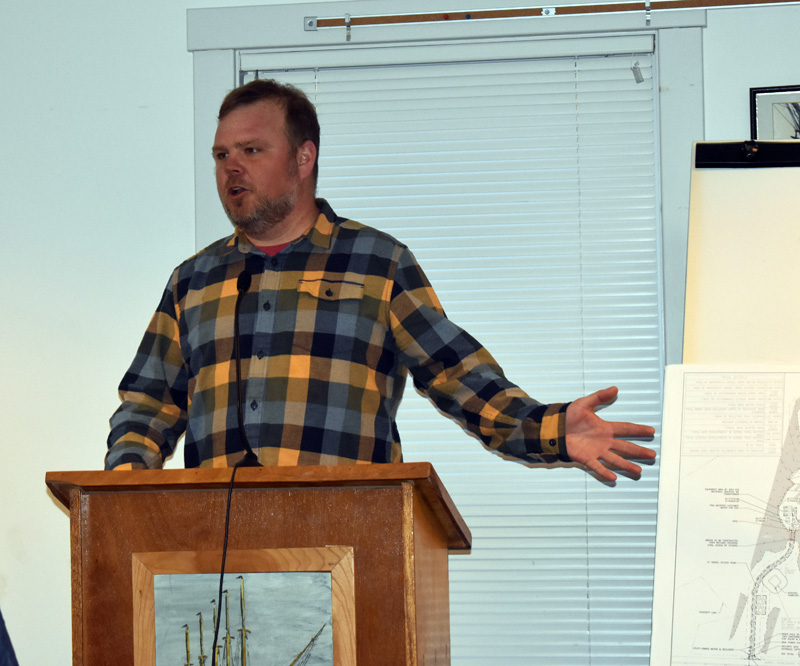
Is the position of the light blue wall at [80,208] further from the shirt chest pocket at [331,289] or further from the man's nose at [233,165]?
the shirt chest pocket at [331,289]

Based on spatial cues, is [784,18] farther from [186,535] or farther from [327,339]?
[186,535]

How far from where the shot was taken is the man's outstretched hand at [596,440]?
5.58ft

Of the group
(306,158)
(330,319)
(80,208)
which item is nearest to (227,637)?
(330,319)

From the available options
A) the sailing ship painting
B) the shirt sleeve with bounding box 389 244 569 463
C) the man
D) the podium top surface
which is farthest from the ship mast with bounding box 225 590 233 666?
the shirt sleeve with bounding box 389 244 569 463

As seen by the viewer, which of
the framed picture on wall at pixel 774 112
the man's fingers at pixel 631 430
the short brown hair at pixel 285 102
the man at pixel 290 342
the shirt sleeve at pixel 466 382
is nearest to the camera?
the man's fingers at pixel 631 430

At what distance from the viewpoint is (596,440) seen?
1.73 m

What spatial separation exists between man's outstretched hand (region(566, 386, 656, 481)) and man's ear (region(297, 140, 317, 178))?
908 millimetres

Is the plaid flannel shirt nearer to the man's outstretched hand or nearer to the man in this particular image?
the man

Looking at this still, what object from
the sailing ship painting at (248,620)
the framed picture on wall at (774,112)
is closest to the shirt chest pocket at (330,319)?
the sailing ship painting at (248,620)

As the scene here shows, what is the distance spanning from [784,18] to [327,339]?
164 cm

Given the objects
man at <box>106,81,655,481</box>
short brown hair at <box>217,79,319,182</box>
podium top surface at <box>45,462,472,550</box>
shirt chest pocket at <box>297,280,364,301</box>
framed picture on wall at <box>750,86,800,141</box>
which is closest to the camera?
podium top surface at <box>45,462,472,550</box>

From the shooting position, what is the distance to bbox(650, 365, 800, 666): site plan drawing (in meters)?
1.85

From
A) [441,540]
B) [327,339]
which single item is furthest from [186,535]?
[327,339]

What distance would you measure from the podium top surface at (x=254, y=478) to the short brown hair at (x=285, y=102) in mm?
1093
